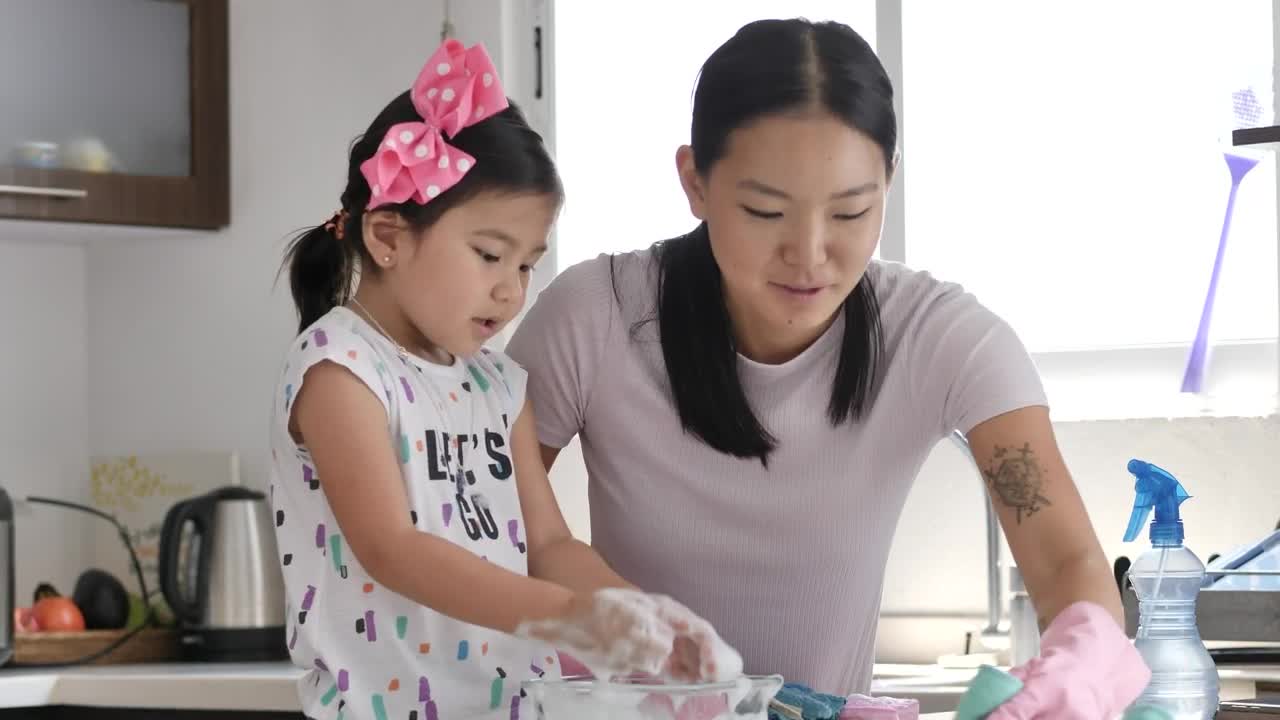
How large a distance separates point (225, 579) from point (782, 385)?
145cm

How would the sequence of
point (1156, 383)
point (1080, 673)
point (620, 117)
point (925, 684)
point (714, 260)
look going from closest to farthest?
point (1080, 673) → point (714, 260) → point (925, 684) → point (1156, 383) → point (620, 117)

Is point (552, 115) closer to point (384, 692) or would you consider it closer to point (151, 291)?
point (151, 291)

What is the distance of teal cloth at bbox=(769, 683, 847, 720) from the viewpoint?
1.24m

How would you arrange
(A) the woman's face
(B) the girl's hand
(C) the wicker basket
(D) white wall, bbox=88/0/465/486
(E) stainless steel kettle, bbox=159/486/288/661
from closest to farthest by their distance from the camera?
1. (B) the girl's hand
2. (A) the woman's face
3. (C) the wicker basket
4. (E) stainless steel kettle, bbox=159/486/288/661
5. (D) white wall, bbox=88/0/465/486

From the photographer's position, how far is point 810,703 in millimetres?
1255

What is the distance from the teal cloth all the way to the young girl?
8 cm

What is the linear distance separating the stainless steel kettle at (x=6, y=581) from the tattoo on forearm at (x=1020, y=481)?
167 cm

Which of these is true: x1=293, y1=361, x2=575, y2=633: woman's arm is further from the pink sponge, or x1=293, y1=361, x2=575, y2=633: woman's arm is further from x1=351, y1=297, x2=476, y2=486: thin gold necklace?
the pink sponge

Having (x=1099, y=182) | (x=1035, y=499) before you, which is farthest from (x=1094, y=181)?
(x=1035, y=499)

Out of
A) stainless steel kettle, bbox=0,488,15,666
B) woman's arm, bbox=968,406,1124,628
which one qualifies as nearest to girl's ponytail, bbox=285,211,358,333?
woman's arm, bbox=968,406,1124,628

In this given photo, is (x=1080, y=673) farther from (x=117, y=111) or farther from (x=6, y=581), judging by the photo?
(x=117, y=111)

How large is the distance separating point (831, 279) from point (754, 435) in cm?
22

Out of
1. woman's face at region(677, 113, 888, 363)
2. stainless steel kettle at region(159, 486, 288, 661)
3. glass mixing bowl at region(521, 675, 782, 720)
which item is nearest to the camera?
glass mixing bowl at region(521, 675, 782, 720)

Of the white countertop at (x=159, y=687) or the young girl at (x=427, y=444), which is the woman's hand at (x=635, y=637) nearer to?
the young girl at (x=427, y=444)
